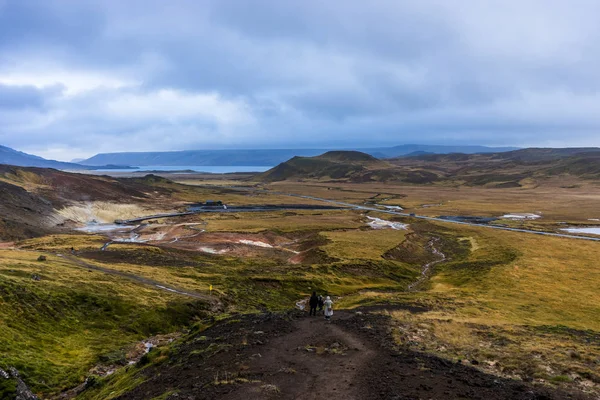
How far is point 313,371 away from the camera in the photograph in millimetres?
20656

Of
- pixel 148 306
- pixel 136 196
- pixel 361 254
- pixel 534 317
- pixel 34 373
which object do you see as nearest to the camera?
pixel 34 373

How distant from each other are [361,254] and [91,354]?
193 ft

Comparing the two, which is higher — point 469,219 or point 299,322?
point 299,322

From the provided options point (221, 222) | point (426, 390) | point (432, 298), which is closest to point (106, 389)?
point (426, 390)

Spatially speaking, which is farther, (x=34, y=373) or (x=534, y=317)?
(x=534, y=317)

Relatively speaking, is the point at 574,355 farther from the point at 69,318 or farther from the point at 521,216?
the point at 521,216

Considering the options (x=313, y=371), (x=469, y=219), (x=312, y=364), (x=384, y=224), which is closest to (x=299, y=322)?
(x=312, y=364)

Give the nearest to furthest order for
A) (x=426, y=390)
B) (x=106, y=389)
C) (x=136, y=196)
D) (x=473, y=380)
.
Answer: (x=426, y=390) < (x=473, y=380) < (x=106, y=389) < (x=136, y=196)

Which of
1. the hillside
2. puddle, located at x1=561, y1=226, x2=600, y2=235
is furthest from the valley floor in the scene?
puddle, located at x1=561, y1=226, x2=600, y2=235

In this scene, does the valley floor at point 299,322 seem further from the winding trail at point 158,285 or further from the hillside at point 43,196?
the hillside at point 43,196

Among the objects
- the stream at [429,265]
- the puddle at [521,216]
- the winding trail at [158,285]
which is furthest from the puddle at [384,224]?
the winding trail at [158,285]

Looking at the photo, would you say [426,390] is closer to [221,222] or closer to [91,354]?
[91,354]

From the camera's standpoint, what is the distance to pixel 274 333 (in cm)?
2820

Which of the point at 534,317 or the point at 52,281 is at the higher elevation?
the point at 52,281
